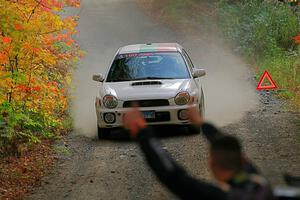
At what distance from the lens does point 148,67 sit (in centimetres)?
1215

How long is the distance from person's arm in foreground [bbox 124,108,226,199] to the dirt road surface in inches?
77.3

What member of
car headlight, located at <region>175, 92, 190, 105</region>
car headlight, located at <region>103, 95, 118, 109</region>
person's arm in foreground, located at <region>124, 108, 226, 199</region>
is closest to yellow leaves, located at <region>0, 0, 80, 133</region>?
car headlight, located at <region>103, 95, 118, 109</region>

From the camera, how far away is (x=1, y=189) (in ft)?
28.7

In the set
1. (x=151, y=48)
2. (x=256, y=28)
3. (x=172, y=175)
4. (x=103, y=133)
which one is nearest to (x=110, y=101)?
(x=103, y=133)

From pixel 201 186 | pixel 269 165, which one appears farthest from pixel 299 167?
pixel 201 186

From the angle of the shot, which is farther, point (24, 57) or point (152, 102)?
point (152, 102)

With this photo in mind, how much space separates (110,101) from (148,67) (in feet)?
4.22

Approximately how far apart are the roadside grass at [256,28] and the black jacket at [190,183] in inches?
427

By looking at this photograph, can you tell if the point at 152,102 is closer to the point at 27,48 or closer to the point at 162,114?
the point at 162,114

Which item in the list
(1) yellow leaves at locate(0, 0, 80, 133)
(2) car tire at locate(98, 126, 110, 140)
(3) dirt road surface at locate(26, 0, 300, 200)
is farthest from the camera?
(2) car tire at locate(98, 126, 110, 140)

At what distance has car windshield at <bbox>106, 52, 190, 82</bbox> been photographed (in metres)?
12.0

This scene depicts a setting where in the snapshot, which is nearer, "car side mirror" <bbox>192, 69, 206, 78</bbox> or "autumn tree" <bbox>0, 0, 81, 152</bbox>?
"autumn tree" <bbox>0, 0, 81, 152</bbox>

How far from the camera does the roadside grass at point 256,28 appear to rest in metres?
17.5

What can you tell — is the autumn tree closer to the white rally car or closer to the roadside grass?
the white rally car
